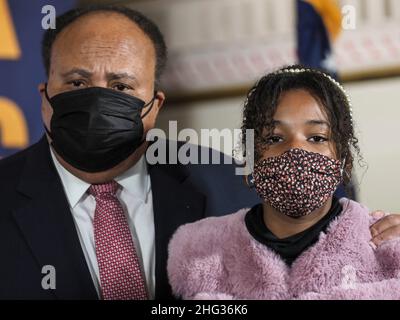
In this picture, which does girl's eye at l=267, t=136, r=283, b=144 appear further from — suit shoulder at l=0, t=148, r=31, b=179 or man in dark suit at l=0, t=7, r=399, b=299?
suit shoulder at l=0, t=148, r=31, b=179

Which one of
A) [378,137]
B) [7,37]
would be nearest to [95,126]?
[378,137]

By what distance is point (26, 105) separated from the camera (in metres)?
1.52

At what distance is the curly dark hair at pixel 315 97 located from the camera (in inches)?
32.8

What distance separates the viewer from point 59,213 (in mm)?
988

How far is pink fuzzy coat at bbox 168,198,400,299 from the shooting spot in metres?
0.79

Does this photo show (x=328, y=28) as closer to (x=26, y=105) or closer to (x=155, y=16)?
(x=155, y=16)

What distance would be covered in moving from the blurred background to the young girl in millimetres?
285

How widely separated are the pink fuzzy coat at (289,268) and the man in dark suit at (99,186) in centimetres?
12

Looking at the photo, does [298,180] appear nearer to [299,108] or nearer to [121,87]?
[299,108]

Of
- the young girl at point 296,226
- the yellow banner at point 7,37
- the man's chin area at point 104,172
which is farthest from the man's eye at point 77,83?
the yellow banner at point 7,37

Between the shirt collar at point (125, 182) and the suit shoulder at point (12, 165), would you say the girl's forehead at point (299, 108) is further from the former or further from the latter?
the suit shoulder at point (12, 165)

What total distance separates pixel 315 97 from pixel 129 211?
12.9 inches

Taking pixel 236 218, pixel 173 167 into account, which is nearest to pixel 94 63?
pixel 173 167

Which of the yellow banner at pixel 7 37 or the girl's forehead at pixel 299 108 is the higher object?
the yellow banner at pixel 7 37
